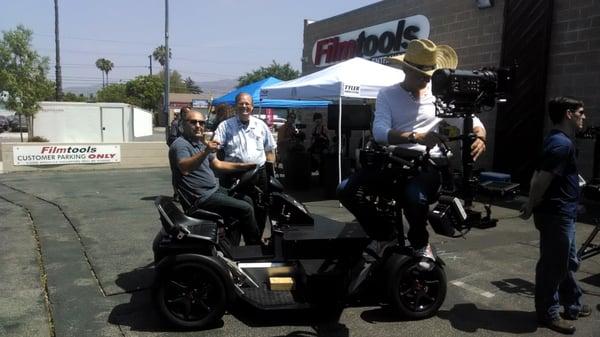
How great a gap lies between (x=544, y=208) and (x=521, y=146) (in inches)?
270

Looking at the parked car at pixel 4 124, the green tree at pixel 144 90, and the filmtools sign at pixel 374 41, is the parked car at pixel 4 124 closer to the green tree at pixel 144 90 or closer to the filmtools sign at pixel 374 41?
the green tree at pixel 144 90

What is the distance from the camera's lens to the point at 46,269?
17.1 feet

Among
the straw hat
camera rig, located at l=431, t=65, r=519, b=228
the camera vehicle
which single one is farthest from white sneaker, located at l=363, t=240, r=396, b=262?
the straw hat

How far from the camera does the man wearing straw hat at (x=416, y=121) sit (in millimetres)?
3521

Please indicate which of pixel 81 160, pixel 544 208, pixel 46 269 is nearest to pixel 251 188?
pixel 46 269

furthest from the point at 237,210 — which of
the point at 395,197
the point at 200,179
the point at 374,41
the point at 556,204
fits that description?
the point at 374,41

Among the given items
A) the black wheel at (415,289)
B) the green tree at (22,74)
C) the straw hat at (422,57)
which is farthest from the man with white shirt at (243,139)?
the green tree at (22,74)

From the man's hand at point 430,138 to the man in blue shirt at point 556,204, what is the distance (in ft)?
2.68

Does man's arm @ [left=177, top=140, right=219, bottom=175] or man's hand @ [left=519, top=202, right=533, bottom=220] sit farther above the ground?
man's arm @ [left=177, top=140, right=219, bottom=175]

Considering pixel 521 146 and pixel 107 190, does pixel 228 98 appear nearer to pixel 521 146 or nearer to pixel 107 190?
pixel 107 190

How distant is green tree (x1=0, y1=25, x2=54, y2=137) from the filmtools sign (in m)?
12.7

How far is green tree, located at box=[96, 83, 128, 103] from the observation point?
70938 millimetres

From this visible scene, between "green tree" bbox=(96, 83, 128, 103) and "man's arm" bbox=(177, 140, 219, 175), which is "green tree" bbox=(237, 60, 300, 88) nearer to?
"green tree" bbox=(96, 83, 128, 103)

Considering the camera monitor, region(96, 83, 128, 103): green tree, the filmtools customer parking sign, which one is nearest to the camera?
the camera monitor
